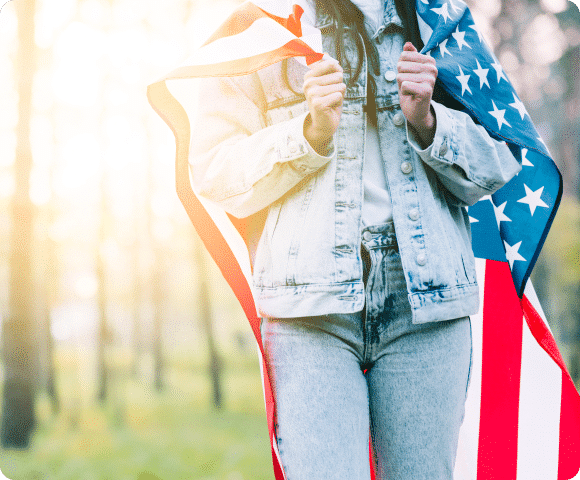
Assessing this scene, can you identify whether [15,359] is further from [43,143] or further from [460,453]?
[460,453]

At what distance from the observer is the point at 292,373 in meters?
1.29

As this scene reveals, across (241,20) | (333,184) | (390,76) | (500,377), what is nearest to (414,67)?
(390,76)

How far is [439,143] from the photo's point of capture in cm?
134

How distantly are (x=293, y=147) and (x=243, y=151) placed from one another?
18cm

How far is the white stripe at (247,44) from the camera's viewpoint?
143cm

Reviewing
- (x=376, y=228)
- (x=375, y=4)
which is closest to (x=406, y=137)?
(x=376, y=228)

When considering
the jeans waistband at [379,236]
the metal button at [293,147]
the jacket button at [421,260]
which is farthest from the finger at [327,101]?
the jacket button at [421,260]

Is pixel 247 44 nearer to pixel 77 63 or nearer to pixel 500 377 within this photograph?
pixel 500 377

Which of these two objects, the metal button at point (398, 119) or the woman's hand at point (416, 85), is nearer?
the woman's hand at point (416, 85)

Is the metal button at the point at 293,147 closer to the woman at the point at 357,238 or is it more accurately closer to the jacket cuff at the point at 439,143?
the woman at the point at 357,238

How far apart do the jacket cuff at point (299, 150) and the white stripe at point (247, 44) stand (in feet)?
0.93

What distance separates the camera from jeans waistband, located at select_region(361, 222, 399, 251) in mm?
1334

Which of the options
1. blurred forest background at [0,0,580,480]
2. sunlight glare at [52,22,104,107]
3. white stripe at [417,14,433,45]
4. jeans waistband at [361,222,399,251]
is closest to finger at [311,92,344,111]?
jeans waistband at [361,222,399,251]

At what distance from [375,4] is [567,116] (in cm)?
903
